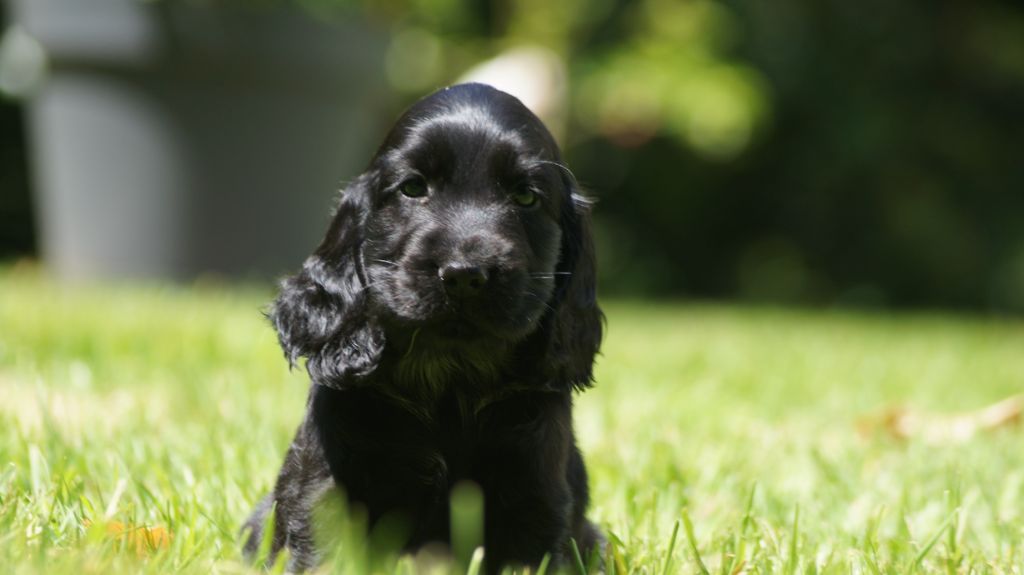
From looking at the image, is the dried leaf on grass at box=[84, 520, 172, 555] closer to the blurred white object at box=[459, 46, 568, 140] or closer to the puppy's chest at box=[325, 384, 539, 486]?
the puppy's chest at box=[325, 384, 539, 486]

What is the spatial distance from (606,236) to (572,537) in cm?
1020

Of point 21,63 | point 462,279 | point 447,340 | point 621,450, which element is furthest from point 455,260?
point 21,63

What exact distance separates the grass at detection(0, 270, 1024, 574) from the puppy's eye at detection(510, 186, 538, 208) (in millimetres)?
722

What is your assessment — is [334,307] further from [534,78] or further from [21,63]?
[534,78]

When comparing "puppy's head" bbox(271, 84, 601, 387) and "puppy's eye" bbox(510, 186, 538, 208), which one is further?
"puppy's eye" bbox(510, 186, 538, 208)

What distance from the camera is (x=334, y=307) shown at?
2533 millimetres

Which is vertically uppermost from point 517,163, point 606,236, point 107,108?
point 517,163

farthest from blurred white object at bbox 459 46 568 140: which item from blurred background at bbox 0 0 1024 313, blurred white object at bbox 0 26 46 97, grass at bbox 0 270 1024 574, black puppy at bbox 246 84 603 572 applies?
black puppy at bbox 246 84 603 572

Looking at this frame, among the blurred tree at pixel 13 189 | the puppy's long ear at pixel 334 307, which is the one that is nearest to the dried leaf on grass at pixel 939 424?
the puppy's long ear at pixel 334 307

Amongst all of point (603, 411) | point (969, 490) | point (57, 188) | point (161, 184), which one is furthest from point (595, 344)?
point (57, 188)

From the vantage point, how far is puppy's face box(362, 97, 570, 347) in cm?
220

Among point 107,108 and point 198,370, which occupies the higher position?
point 107,108

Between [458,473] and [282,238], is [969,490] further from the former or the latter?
[282,238]

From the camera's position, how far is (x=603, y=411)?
4273 mm
